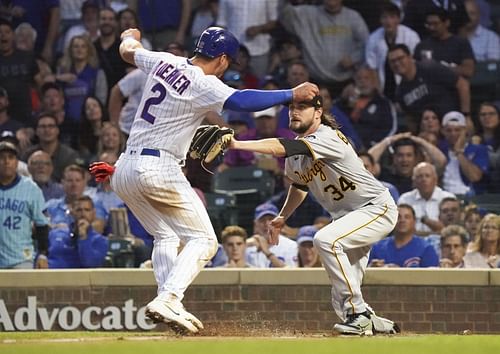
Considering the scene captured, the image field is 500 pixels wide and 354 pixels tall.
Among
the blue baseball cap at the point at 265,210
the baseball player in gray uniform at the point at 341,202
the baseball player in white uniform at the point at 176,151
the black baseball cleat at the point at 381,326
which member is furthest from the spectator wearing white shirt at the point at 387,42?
the baseball player in white uniform at the point at 176,151

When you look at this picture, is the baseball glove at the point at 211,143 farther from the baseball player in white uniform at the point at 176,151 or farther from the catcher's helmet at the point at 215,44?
the catcher's helmet at the point at 215,44

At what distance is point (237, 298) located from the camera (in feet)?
34.5

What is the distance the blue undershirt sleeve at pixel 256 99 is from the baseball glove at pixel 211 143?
0.19 m

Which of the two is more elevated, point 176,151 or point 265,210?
point 176,151

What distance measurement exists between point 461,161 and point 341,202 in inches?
181

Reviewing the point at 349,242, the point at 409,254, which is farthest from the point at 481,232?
the point at 349,242

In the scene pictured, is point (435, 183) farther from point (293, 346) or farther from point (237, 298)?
point (293, 346)

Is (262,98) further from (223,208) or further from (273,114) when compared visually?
(273,114)

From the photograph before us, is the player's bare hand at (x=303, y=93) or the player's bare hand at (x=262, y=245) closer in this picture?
the player's bare hand at (x=303, y=93)

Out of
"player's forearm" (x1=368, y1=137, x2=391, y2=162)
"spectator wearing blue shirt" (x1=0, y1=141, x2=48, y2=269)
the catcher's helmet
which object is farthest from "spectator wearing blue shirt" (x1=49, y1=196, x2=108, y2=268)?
the catcher's helmet

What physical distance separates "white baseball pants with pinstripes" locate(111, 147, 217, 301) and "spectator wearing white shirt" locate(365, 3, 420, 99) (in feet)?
20.6

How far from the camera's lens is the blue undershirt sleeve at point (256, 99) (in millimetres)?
7383

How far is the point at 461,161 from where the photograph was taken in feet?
41.6

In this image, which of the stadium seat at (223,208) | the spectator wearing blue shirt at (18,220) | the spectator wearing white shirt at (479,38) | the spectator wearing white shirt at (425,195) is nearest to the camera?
the spectator wearing blue shirt at (18,220)
